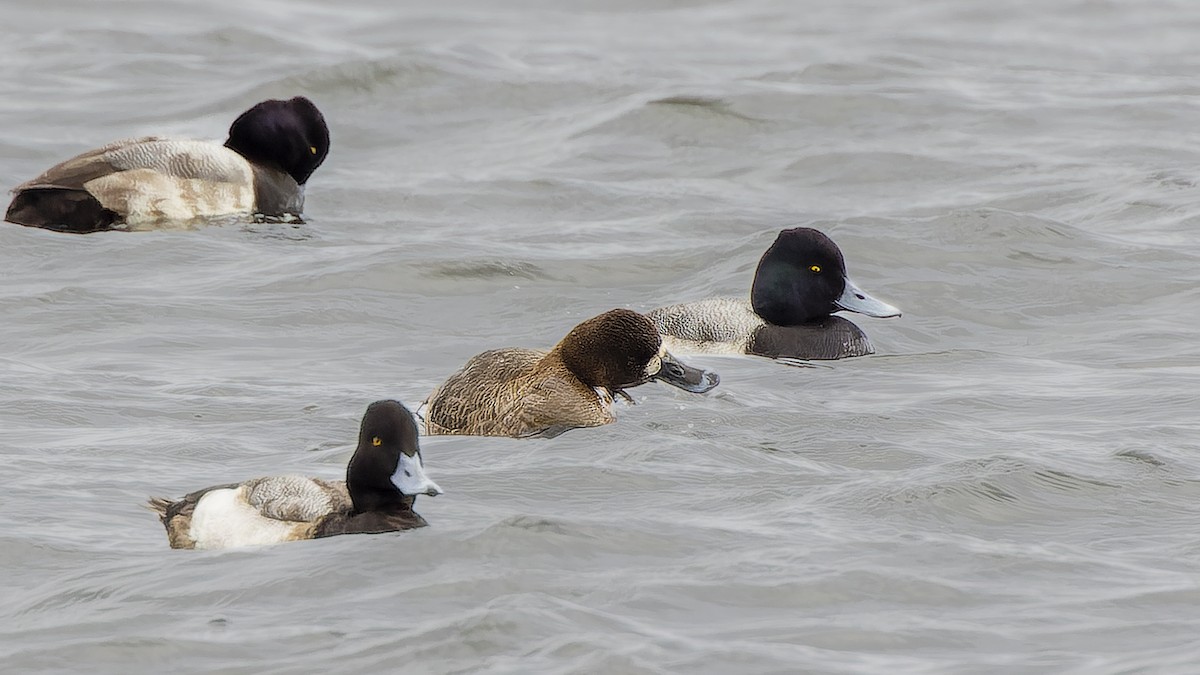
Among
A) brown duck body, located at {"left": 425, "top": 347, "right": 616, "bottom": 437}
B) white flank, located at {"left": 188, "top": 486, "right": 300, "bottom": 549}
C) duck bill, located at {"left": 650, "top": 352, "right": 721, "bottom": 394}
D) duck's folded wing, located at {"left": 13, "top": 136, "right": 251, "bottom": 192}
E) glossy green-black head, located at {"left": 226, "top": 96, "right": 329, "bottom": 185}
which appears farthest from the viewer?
glossy green-black head, located at {"left": 226, "top": 96, "right": 329, "bottom": 185}

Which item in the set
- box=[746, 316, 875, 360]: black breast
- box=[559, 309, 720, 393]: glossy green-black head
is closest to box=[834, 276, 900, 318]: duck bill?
box=[746, 316, 875, 360]: black breast

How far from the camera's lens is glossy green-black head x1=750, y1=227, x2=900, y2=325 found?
12.3 metres

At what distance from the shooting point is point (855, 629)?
7230mm

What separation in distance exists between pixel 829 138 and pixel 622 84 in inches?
105

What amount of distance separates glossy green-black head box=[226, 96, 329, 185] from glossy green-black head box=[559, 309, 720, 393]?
5844 millimetres

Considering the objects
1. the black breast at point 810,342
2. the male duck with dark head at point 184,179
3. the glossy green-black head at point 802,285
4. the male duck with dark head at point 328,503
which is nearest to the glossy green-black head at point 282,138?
the male duck with dark head at point 184,179

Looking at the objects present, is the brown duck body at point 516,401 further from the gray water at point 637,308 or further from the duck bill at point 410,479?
the duck bill at point 410,479

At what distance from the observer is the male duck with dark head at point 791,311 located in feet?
39.3

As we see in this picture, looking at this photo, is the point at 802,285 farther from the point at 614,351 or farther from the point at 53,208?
the point at 53,208

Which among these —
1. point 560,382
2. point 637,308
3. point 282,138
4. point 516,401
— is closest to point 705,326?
point 637,308

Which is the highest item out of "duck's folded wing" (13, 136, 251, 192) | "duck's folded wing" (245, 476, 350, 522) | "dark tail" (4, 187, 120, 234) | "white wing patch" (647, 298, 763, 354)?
"duck's folded wing" (13, 136, 251, 192)

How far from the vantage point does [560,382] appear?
9.92m

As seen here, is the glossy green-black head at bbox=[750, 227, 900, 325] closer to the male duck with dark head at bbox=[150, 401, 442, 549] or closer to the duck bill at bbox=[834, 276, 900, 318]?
the duck bill at bbox=[834, 276, 900, 318]

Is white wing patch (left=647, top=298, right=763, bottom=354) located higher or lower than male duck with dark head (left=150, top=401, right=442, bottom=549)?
lower
